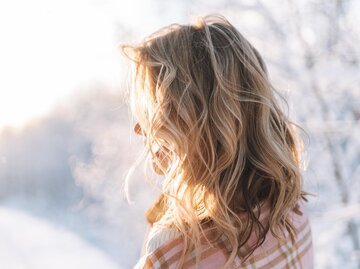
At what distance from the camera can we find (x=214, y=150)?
0.57 m

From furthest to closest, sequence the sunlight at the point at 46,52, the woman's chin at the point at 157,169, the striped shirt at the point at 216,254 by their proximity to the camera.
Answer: the sunlight at the point at 46,52, the woman's chin at the point at 157,169, the striped shirt at the point at 216,254

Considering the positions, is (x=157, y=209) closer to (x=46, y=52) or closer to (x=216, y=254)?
(x=216, y=254)

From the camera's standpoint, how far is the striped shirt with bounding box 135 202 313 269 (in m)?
0.53

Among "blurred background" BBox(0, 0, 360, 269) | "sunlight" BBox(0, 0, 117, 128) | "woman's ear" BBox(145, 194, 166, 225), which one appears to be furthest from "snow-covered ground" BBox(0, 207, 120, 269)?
"woman's ear" BBox(145, 194, 166, 225)

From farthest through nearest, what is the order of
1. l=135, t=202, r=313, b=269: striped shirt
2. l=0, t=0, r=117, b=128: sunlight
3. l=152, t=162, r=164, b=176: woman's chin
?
l=0, t=0, r=117, b=128: sunlight, l=152, t=162, r=164, b=176: woman's chin, l=135, t=202, r=313, b=269: striped shirt

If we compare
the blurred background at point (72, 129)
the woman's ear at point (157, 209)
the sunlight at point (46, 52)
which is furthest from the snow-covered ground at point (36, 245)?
the woman's ear at point (157, 209)

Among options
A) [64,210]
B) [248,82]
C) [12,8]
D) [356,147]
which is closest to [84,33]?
[12,8]

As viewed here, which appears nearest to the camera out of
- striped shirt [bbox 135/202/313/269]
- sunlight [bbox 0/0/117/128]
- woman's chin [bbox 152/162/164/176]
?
striped shirt [bbox 135/202/313/269]

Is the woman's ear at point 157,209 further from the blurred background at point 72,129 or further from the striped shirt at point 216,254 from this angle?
the blurred background at point 72,129

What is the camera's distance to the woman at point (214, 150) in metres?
0.55

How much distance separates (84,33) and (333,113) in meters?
0.71

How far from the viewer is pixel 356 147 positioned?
1329 millimetres

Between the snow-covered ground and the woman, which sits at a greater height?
the woman

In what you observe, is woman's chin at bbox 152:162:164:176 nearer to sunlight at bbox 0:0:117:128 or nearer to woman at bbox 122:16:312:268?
woman at bbox 122:16:312:268
